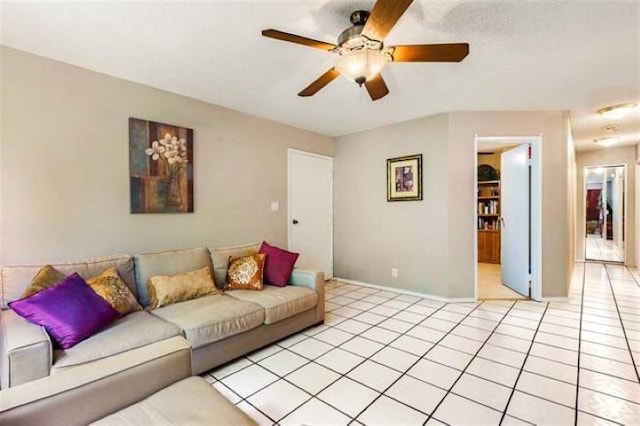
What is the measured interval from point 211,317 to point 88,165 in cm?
171

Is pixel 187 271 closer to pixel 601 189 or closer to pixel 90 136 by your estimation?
pixel 90 136

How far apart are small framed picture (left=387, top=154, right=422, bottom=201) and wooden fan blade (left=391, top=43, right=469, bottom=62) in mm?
2236

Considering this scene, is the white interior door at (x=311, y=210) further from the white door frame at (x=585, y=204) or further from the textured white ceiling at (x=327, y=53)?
the white door frame at (x=585, y=204)

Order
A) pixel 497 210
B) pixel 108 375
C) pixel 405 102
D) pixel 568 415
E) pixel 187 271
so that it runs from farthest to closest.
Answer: pixel 497 210, pixel 405 102, pixel 187 271, pixel 568 415, pixel 108 375

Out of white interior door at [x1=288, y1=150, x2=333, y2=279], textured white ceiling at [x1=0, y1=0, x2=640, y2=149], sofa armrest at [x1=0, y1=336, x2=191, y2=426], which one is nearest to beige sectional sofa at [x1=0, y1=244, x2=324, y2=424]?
sofa armrest at [x1=0, y1=336, x2=191, y2=426]

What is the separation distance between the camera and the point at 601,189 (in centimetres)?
692

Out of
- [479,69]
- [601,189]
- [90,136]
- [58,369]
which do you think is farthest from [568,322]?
[601,189]

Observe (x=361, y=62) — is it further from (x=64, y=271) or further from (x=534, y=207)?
(x=534, y=207)

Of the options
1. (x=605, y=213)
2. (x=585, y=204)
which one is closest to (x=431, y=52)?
(x=585, y=204)

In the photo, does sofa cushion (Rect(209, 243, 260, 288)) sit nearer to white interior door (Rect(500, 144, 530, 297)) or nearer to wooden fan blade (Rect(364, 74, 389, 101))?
wooden fan blade (Rect(364, 74, 389, 101))

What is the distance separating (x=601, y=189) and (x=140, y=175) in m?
9.08

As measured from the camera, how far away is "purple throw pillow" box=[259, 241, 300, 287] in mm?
3023

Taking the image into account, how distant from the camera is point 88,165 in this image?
8.48 feet

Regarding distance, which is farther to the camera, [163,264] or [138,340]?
[163,264]
